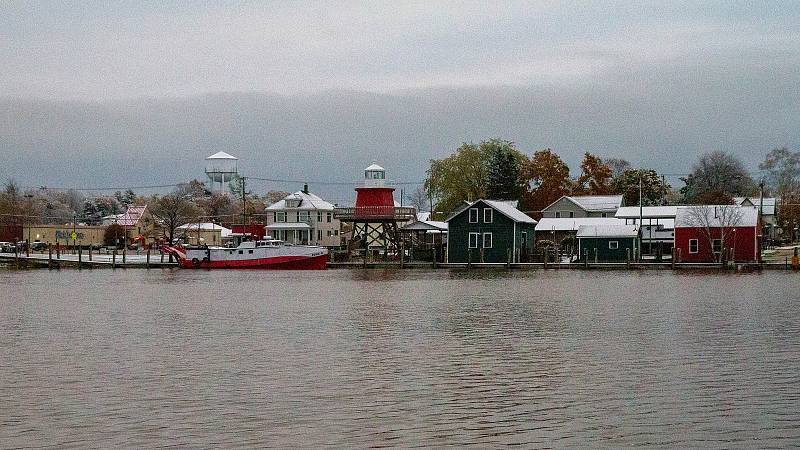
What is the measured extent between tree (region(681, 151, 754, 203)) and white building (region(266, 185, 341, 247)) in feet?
158

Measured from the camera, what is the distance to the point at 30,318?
128 ft

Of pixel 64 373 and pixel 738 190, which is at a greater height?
pixel 738 190

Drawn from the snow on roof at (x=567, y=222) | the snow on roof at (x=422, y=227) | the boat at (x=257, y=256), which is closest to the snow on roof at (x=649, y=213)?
the snow on roof at (x=567, y=222)

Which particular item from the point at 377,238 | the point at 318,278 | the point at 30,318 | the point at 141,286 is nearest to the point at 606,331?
the point at 30,318

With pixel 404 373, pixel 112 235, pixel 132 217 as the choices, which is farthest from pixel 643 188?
pixel 404 373

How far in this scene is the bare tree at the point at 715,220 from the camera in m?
87.1

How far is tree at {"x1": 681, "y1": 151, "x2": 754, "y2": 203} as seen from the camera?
5556 inches

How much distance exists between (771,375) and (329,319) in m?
18.7

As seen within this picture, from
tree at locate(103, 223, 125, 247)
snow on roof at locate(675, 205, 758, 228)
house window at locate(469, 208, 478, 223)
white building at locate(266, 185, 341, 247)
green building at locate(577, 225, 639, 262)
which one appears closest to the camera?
snow on roof at locate(675, 205, 758, 228)

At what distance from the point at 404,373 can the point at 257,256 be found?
73.5 meters

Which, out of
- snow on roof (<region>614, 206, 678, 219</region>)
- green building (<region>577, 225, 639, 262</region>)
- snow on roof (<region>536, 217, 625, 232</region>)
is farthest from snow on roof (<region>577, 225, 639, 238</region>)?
snow on roof (<region>536, 217, 625, 232</region>)

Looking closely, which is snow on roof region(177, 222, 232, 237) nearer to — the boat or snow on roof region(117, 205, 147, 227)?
snow on roof region(117, 205, 147, 227)

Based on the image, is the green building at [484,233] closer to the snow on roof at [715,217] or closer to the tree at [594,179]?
the snow on roof at [715,217]

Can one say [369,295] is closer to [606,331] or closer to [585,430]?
[606,331]
